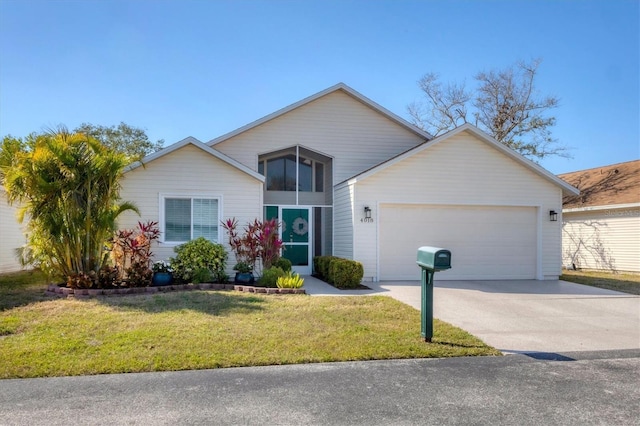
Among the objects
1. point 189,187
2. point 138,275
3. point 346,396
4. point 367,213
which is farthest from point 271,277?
point 346,396

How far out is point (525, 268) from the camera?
13484 mm

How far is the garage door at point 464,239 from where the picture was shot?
12.9 m

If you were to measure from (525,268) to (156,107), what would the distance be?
628 inches

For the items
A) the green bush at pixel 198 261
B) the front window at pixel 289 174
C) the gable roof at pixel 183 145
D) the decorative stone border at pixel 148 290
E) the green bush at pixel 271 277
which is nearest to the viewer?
the decorative stone border at pixel 148 290

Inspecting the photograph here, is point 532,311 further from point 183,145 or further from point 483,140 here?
point 183,145

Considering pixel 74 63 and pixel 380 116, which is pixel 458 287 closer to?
pixel 380 116

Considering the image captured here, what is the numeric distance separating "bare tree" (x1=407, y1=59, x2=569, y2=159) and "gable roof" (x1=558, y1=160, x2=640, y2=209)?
5.76 m

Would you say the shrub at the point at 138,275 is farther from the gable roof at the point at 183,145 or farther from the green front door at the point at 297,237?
the green front door at the point at 297,237

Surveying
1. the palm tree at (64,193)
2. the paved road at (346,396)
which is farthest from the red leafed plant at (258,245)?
the paved road at (346,396)

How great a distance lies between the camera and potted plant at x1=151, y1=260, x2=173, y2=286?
1056 centimetres

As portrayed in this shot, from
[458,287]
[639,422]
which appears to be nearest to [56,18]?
[458,287]

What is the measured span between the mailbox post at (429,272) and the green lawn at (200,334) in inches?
9.5

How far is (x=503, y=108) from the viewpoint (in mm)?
28922

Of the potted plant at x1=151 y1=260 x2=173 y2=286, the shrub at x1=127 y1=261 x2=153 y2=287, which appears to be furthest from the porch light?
the shrub at x1=127 y1=261 x2=153 y2=287
